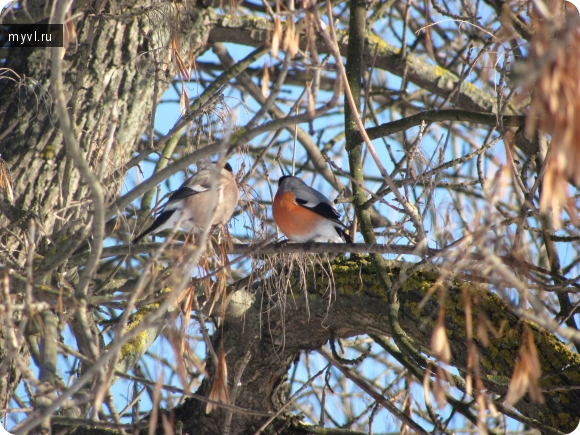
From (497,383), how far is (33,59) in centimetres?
258

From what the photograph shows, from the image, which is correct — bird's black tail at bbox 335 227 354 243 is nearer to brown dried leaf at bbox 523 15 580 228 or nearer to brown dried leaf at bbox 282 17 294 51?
brown dried leaf at bbox 282 17 294 51

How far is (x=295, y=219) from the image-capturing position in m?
Result: 3.36

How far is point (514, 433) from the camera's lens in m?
2.83

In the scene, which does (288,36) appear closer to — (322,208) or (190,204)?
(190,204)

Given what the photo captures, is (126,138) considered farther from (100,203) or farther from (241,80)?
(100,203)

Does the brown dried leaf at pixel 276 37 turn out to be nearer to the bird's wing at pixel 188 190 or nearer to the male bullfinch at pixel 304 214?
the bird's wing at pixel 188 190

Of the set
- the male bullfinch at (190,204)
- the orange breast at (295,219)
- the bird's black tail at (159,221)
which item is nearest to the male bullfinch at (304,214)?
the orange breast at (295,219)

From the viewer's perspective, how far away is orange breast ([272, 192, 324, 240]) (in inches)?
132

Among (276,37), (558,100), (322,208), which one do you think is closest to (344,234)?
(322,208)

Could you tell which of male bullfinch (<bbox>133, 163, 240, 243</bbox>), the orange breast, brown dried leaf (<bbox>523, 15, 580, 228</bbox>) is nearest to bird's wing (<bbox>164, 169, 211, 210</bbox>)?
male bullfinch (<bbox>133, 163, 240, 243</bbox>)

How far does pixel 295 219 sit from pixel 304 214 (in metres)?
0.06

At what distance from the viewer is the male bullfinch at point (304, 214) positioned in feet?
10.9

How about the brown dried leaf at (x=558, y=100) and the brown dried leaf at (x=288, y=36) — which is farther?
the brown dried leaf at (x=288, y=36)

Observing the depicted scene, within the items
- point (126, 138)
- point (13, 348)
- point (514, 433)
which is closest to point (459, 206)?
point (13, 348)
